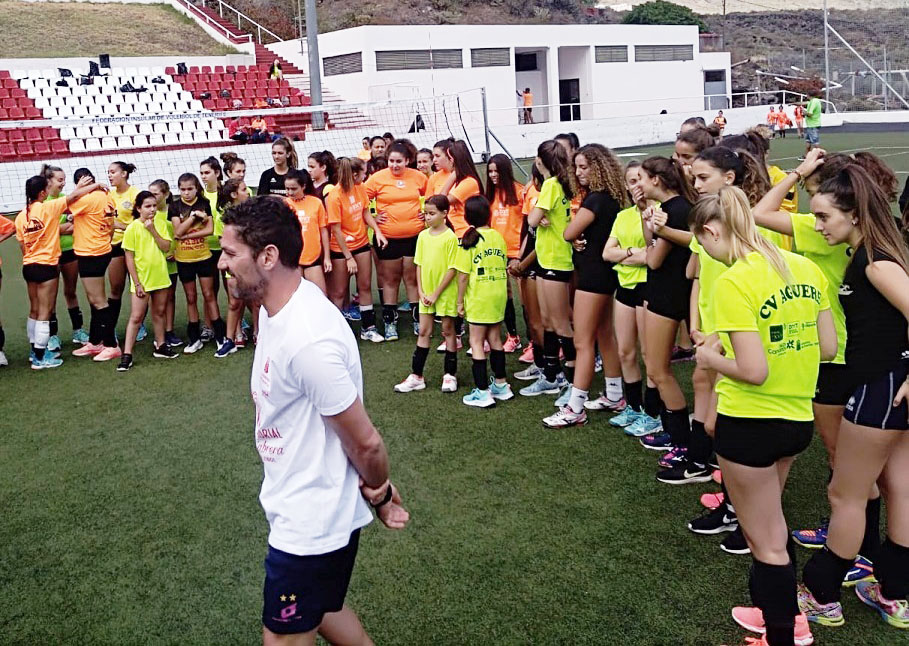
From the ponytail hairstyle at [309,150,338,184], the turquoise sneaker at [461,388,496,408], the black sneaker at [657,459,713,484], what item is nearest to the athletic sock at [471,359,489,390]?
the turquoise sneaker at [461,388,496,408]

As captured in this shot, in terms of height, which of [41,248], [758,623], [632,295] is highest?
[41,248]

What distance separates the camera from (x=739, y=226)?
3.31 meters

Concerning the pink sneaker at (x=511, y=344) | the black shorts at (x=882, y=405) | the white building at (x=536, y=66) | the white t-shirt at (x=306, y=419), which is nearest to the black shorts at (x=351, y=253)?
the pink sneaker at (x=511, y=344)

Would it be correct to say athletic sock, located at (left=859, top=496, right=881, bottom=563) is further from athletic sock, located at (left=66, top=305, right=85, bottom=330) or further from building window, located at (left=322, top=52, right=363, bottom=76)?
building window, located at (left=322, top=52, right=363, bottom=76)

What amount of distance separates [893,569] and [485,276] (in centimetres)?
392

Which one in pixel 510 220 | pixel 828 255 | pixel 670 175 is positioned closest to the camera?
pixel 828 255

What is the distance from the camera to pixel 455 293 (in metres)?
7.30

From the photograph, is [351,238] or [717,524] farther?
[351,238]

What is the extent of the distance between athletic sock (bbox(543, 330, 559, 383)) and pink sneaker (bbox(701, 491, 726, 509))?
2316 millimetres

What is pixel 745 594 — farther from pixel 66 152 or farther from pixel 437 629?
pixel 66 152

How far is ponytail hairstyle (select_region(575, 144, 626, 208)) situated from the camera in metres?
6.02

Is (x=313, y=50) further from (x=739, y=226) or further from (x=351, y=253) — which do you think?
(x=739, y=226)

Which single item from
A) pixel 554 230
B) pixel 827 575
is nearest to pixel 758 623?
pixel 827 575

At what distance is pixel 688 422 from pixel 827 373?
185 cm
